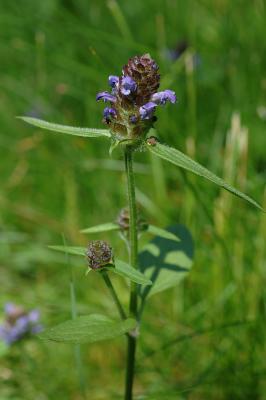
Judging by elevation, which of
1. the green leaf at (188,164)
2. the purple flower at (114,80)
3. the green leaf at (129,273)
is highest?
the purple flower at (114,80)

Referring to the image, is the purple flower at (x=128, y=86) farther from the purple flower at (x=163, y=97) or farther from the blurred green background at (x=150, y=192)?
the blurred green background at (x=150, y=192)

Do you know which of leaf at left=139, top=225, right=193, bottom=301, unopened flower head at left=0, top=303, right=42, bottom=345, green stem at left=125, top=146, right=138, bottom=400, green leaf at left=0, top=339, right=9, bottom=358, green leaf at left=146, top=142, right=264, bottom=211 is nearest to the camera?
green leaf at left=146, top=142, right=264, bottom=211

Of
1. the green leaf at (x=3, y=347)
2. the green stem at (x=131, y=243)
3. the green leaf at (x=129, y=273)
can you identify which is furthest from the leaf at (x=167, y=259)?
the green leaf at (x=3, y=347)

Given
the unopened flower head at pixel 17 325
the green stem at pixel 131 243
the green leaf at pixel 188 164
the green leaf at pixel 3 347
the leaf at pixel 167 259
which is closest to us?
the green leaf at pixel 188 164

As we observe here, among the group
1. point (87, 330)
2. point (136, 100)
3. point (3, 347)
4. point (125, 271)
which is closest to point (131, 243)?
point (125, 271)

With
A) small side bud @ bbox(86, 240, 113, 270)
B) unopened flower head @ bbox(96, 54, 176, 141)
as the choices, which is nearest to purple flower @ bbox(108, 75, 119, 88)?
unopened flower head @ bbox(96, 54, 176, 141)

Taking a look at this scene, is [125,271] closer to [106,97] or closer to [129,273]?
[129,273]

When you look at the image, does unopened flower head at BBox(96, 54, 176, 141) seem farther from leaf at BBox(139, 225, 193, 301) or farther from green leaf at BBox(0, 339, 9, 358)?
green leaf at BBox(0, 339, 9, 358)
